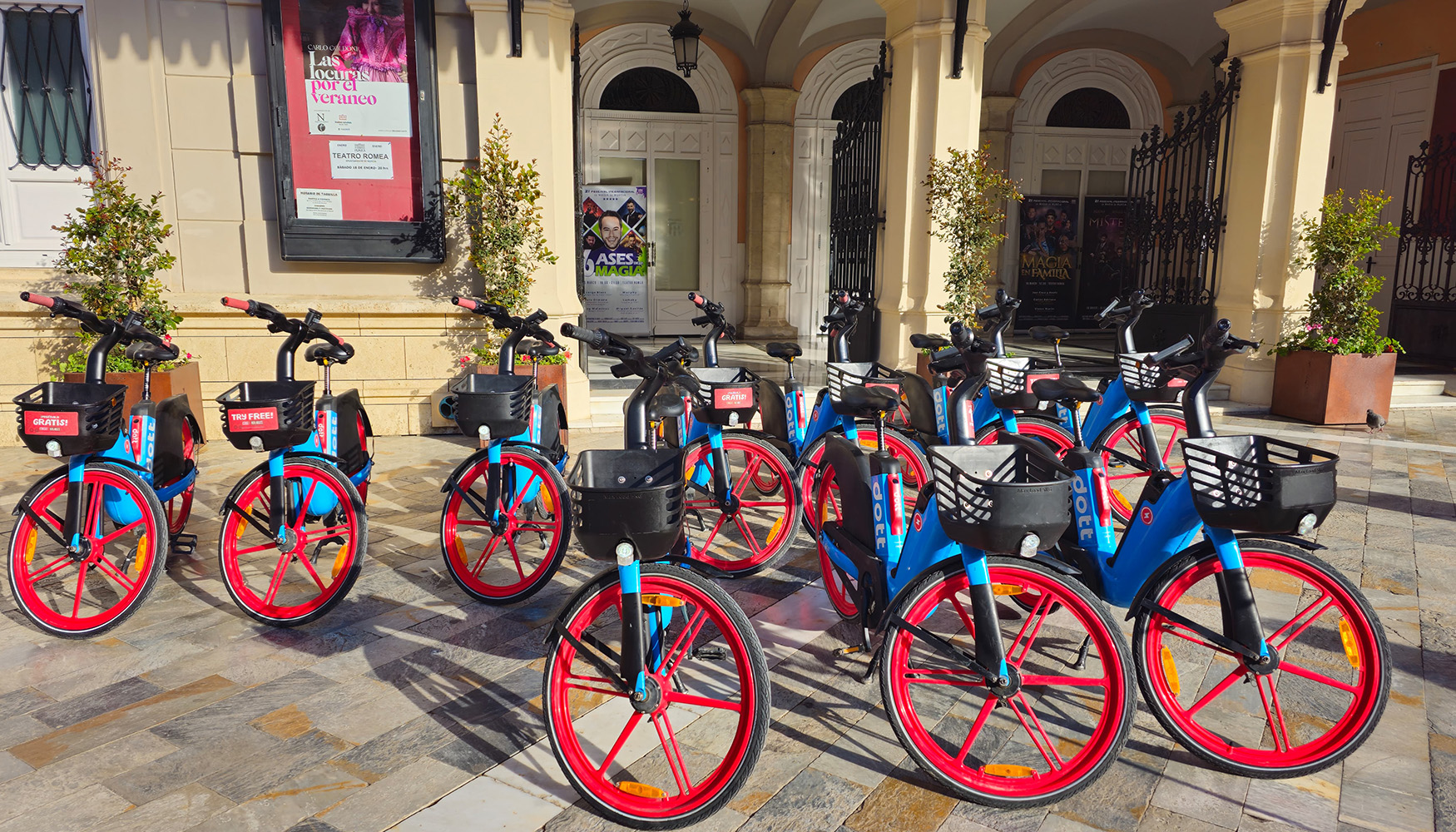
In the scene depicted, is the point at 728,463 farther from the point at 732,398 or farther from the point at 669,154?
the point at 669,154

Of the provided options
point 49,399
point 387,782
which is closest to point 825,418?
point 387,782

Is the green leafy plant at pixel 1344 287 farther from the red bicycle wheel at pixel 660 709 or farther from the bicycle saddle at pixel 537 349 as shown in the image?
the red bicycle wheel at pixel 660 709

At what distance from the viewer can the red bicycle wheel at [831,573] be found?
123 inches

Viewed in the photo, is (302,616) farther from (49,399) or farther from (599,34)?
(599,34)

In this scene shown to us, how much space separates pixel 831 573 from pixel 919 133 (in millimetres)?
5193

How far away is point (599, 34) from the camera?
36.8 feet

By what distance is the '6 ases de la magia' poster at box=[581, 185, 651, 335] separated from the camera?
11727 mm

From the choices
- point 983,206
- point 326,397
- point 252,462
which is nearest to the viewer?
point 326,397

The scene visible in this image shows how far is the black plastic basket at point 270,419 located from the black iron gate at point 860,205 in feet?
17.3

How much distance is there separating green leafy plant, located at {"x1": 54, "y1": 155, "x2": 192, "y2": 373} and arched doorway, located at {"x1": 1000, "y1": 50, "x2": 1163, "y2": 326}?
10439 millimetres

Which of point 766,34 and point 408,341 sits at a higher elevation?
point 766,34

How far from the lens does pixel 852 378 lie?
4152mm

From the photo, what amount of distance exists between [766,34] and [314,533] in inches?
371

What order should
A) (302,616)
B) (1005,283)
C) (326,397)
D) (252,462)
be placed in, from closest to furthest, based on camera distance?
(302,616), (326,397), (252,462), (1005,283)
